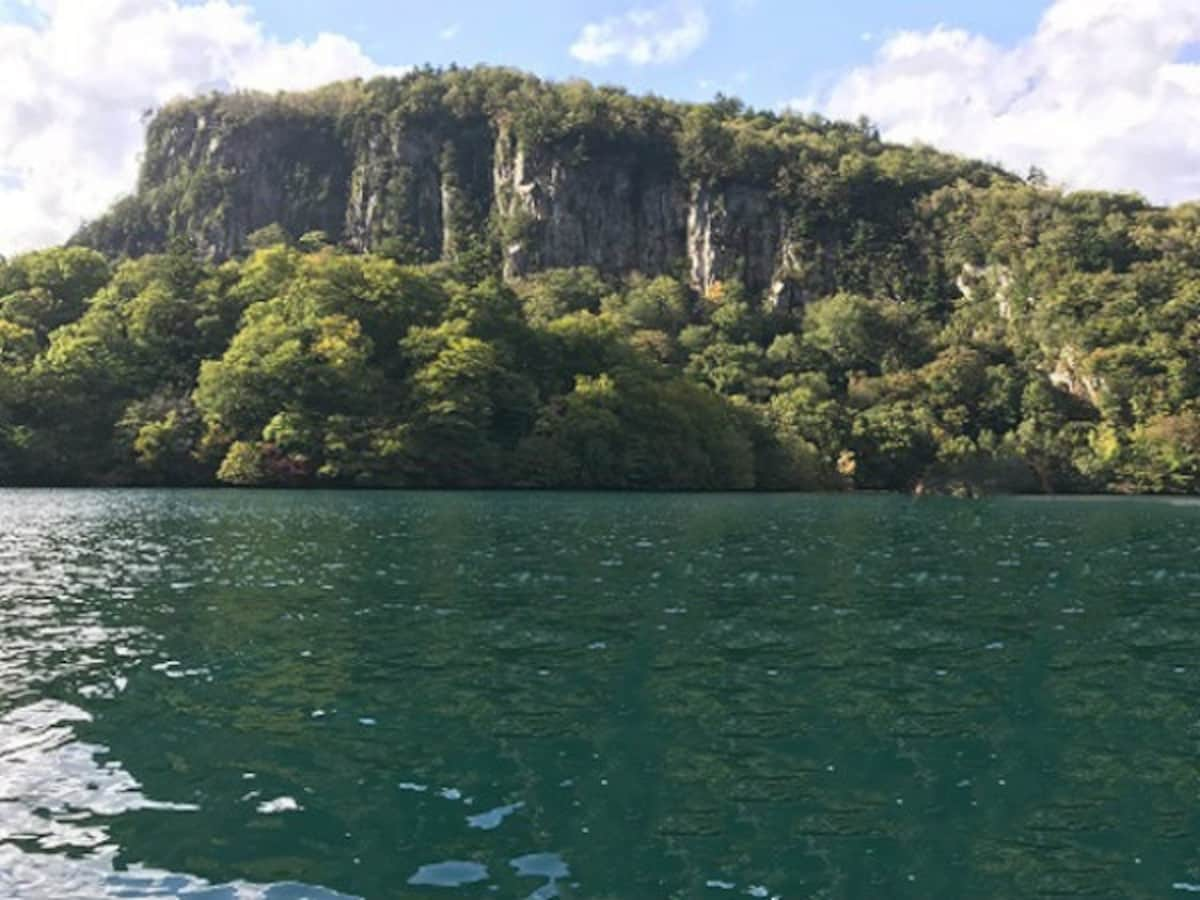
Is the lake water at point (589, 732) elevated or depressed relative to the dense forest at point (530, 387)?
depressed

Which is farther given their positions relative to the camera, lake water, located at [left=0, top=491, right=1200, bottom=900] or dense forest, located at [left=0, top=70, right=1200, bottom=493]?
dense forest, located at [left=0, top=70, right=1200, bottom=493]

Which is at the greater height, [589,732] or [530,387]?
[530,387]

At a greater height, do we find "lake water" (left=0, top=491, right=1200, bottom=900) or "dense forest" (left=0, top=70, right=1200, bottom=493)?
"dense forest" (left=0, top=70, right=1200, bottom=493)

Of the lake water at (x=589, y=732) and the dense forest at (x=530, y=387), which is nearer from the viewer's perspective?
the lake water at (x=589, y=732)

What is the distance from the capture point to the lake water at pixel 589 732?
12289mm

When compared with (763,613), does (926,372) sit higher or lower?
higher

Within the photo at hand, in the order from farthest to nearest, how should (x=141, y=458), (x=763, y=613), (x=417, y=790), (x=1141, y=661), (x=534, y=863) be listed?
(x=141, y=458) → (x=763, y=613) → (x=1141, y=661) → (x=417, y=790) → (x=534, y=863)

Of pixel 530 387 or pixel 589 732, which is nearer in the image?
pixel 589 732

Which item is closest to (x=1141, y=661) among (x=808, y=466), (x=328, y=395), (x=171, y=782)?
(x=171, y=782)

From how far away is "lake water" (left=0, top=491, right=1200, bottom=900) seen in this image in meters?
12.3

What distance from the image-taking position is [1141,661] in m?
24.4

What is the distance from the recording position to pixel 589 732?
17750 millimetres

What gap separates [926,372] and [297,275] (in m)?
95.7

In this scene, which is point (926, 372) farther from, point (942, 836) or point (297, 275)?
point (942, 836)
